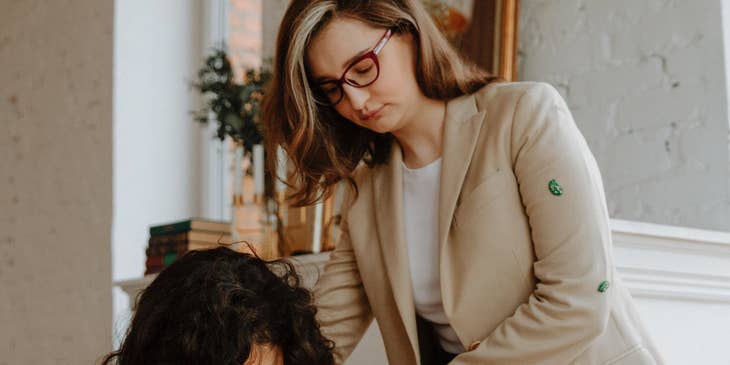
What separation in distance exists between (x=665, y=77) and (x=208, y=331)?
1.47 metres

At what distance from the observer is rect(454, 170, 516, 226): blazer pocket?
1535 millimetres

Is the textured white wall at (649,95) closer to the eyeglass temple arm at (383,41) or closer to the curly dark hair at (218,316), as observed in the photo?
the eyeglass temple arm at (383,41)

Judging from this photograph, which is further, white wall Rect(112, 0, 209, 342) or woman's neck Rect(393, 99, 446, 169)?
white wall Rect(112, 0, 209, 342)

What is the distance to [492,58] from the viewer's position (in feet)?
8.42

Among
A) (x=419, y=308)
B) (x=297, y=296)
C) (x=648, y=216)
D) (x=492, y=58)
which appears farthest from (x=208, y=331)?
(x=492, y=58)

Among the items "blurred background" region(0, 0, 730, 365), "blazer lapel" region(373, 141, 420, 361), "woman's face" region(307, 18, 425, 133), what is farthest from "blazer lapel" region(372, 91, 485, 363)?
"blurred background" region(0, 0, 730, 365)

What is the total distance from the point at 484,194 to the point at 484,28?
1179mm

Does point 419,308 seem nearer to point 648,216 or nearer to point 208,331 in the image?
point 208,331

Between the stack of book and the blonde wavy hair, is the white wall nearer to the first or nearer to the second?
the stack of book

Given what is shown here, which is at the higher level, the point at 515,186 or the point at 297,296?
the point at 515,186


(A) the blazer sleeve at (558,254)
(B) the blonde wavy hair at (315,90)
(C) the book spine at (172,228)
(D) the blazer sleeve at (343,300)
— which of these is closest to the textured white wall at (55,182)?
(C) the book spine at (172,228)

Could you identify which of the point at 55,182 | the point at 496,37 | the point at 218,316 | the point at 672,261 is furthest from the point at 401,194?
the point at 55,182

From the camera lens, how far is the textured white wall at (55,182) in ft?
12.4

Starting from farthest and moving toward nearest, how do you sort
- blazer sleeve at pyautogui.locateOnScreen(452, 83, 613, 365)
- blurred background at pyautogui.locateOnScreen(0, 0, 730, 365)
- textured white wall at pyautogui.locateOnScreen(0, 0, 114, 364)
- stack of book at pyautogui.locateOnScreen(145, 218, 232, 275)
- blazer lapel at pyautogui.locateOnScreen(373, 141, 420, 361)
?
1. textured white wall at pyautogui.locateOnScreen(0, 0, 114, 364)
2. stack of book at pyautogui.locateOnScreen(145, 218, 232, 275)
3. blurred background at pyautogui.locateOnScreen(0, 0, 730, 365)
4. blazer lapel at pyautogui.locateOnScreen(373, 141, 420, 361)
5. blazer sleeve at pyautogui.locateOnScreen(452, 83, 613, 365)
